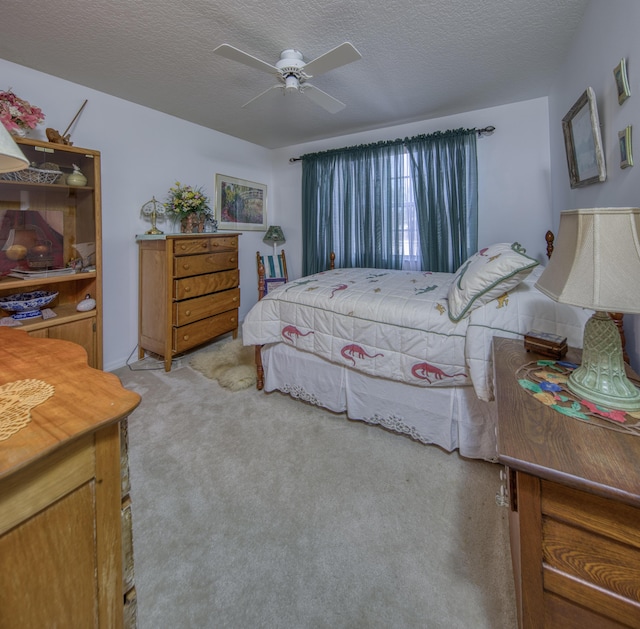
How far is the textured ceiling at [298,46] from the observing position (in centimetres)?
179

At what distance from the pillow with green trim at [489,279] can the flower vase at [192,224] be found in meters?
2.72

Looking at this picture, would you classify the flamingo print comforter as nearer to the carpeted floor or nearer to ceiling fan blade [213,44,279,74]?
the carpeted floor

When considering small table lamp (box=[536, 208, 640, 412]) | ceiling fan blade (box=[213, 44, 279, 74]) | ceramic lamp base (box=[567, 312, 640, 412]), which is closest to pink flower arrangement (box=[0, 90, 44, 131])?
ceiling fan blade (box=[213, 44, 279, 74])

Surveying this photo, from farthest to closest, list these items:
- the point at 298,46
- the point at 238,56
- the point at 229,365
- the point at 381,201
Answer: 1. the point at 381,201
2. the point at 229,365
3. the point at 298,46
4. the point at 238,56

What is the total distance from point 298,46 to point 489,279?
1.95 m

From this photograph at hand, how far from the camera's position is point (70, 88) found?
2609 mm

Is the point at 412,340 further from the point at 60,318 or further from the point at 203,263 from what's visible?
the point at 60,318

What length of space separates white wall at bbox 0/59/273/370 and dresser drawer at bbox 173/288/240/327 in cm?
61

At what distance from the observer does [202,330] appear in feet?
10.7

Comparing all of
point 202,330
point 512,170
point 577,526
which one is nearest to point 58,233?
point 202,330

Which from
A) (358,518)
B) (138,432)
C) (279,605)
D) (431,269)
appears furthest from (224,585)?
(431,269)

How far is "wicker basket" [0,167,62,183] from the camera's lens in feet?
6.94

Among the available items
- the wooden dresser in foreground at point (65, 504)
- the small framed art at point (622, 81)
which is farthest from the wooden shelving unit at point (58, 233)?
the small framed art at point (622, 81)

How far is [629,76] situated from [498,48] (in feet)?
3.87
